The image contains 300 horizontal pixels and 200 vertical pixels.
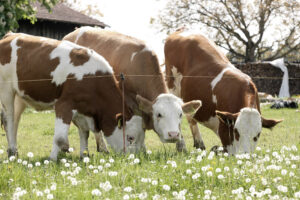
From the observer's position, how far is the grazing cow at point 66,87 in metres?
6.58

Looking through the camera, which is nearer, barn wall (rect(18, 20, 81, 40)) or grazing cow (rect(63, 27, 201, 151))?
grazing cow (rect(63, 27, 201, 151))

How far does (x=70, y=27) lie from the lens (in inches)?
1164

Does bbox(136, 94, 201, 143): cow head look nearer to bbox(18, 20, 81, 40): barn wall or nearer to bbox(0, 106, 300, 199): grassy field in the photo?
bbox(0, 106, 300, 199): grassy field

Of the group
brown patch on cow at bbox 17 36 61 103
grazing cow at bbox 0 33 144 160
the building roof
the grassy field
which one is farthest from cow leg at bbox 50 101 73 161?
the building roof

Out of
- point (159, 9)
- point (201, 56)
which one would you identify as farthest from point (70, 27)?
point (201, 56)

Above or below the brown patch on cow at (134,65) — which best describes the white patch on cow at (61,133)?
below

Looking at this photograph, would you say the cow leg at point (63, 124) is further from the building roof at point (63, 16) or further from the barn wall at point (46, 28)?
the barn wall at point (46, 28)

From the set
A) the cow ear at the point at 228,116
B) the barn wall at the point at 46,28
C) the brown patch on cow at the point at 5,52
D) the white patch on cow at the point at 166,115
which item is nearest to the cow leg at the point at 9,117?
the brown patch on cow at the point at 5,52

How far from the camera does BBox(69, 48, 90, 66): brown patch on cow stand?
6785 mm

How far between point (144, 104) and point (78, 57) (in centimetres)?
121

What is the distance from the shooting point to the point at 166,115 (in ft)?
21.2

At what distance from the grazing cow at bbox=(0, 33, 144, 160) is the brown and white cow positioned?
1.46 meters

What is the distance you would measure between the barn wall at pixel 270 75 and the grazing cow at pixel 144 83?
61.7 ft

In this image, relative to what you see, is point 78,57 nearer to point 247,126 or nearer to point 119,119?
point 119,119
